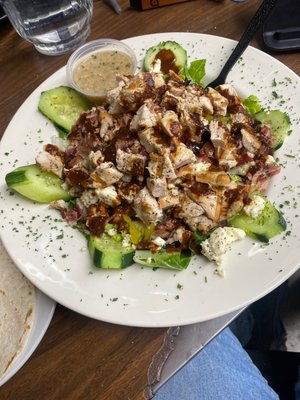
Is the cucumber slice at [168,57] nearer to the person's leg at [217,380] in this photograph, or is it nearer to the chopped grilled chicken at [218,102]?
the chopped grilled chicken at [218,102]

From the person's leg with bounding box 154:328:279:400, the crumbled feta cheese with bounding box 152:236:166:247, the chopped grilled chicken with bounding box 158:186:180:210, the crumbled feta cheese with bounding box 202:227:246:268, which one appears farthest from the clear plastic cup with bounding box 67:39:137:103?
the person's leg with bounding box 154:328:279:400

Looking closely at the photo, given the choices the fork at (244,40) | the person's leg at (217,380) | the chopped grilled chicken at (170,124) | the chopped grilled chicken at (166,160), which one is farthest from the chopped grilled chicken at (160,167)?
the person's leg at (217,380)

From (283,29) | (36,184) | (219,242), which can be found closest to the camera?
(219,242)

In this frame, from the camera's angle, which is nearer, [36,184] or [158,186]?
[158,186]

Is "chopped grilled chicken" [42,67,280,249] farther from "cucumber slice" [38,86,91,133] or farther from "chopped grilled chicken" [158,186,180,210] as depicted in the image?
"cucumber slice" [38,86,91,133]

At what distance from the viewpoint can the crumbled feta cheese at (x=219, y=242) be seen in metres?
1.52

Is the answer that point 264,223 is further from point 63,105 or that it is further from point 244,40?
point 63,105

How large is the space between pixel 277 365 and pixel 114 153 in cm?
148

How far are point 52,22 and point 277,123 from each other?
1532 mm

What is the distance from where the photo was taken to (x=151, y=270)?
1.58m

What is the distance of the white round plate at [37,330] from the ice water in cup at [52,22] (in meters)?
1.58

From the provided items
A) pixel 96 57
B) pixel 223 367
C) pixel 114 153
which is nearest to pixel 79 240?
pixel 114 153

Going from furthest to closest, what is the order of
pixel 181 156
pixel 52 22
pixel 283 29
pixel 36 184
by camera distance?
pixel 52 22 → pixel 283 29 → pixel 36 184 → pixel 181 156

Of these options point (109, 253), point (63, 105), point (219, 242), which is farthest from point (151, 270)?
point (63, 105)
